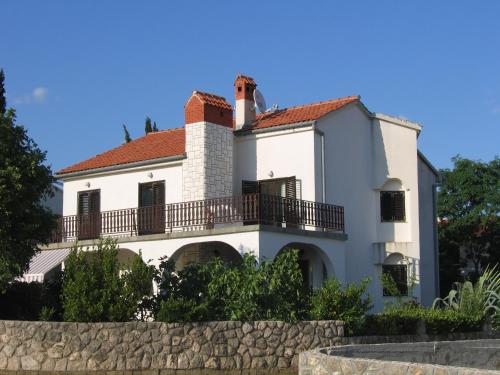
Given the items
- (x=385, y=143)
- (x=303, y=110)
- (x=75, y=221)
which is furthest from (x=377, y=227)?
(x=75, y=221)

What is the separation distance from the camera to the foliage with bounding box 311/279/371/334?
76.9 feet

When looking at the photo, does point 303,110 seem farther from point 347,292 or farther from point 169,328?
point 169,328

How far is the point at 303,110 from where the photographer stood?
3347cm

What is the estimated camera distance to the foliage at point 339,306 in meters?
23.5

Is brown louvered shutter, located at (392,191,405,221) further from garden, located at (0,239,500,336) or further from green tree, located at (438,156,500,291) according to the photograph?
green tree, located at (438,156,500,291)

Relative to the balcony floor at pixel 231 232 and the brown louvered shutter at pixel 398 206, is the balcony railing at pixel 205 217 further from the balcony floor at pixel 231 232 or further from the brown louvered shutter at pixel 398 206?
the brown louvered shutter at pixel 398 206

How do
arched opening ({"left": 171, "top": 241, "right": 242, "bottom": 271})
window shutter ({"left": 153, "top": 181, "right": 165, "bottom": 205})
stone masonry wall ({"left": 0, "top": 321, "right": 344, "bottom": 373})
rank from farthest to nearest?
window shutter ({"left": 153, "top": 181, "right": 165, "bottom": 205})
arched opening ({"left": 171, "top": 241, "right": 242, "bottom": 271})
stone masonry wall ({"left": 0, "top": 321, "right": 344, "bottom": 373})

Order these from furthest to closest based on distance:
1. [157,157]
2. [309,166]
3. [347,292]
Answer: [157,157] < [309,166] < [347,292]

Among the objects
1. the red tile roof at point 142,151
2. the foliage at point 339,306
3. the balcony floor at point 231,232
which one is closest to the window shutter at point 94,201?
the red tile roof at point 142,151

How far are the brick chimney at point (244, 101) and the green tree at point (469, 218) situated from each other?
1702cm

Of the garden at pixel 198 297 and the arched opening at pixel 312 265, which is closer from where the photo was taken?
the garden at pixel 198 297

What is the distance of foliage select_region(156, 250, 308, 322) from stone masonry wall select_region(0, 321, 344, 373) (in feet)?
1.57

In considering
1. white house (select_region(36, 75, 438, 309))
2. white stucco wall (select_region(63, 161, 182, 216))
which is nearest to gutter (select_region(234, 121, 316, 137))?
white house (select_region(36, 75, 438, 309))

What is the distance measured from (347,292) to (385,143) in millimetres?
11689
